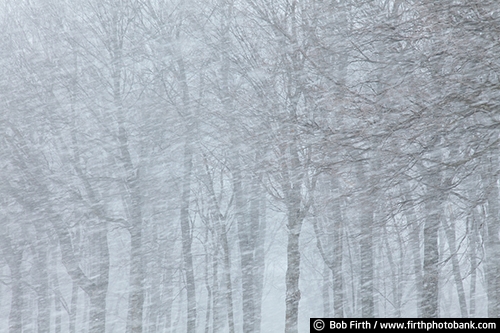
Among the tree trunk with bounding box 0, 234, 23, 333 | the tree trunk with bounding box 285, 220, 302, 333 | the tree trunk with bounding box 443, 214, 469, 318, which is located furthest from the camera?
the tree trunk with bounding box 0, 234, 23, 333

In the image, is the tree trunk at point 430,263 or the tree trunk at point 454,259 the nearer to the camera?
the tree trunk at point 430,263

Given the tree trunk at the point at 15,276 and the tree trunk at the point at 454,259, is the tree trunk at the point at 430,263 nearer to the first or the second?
the tree trunk at the point at 454,259

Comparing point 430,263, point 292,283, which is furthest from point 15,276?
point 430,263

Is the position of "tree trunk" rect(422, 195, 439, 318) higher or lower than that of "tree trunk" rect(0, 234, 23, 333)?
lower

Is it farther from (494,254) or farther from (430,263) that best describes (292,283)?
(494,254)

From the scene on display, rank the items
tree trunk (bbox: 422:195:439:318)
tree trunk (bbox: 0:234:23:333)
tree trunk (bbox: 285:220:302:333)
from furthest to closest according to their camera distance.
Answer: tree trunk (bbox: 0:234:23:333), tree trunk (bbox: 285:220:302:333), tree trunk (bbox: 422:195:439:318)

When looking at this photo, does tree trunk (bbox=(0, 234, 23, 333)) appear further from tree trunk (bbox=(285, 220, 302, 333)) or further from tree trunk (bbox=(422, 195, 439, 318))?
tree trunk (bbox=(422, 195, 439, 318))

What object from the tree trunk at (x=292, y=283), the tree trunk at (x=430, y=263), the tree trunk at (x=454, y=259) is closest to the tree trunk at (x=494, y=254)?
the tree trunk at (x=430, y=263)

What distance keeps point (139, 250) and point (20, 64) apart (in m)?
6.24

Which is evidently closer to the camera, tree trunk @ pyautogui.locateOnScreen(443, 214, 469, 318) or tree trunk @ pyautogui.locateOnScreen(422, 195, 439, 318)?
tree trunk @ pyautogui.locateOnScreen(422, 195, 439, 318)

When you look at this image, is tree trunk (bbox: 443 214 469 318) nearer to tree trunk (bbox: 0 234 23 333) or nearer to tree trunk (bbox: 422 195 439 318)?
tree trunk (bbox: 422 195 439 318)

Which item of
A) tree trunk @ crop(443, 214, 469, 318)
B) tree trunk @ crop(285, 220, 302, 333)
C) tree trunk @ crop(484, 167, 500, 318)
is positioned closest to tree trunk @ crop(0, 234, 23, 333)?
tree trunk @ crop(285, 220, 302, 333)

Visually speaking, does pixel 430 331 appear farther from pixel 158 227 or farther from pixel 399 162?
pixel 158 227

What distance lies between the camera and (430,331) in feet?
26.8
